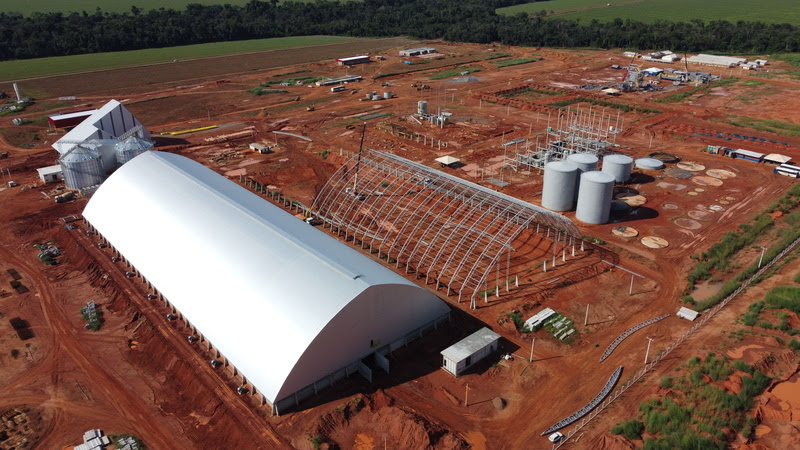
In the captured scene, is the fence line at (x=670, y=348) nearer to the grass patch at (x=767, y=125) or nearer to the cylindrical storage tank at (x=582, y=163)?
the cylindrical storage tank at (x=582, y=163)

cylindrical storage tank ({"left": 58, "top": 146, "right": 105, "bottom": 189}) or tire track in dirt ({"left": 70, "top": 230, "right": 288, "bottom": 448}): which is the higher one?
cylindrical storage tank ({"left": 58, "top": 146, "right": 105, "bottom": 189})

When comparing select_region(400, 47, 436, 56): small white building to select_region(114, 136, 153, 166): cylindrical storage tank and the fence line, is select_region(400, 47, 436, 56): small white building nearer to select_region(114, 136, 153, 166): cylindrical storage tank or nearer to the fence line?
select_region(114, 136, 153, 166): cylindrical storage tank

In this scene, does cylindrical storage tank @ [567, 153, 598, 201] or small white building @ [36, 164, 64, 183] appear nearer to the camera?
cylindrical storage tank @ [567, 153, 598, 201]

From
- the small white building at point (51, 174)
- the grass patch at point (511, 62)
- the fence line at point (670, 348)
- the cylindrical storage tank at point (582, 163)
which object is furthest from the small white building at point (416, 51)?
the fence line at point (670, 348)

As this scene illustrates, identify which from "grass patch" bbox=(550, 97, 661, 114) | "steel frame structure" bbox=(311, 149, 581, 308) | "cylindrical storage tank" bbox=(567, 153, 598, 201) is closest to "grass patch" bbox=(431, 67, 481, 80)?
"grass patch" bbox=(550, 97, 661, 114)

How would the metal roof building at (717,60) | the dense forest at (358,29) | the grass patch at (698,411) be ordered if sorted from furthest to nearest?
the dense forest at (358,29), the metal roof building at (717,60), the grass patch at (698,411)

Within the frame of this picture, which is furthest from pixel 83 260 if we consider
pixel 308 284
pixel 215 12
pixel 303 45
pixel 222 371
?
pixel 215 12

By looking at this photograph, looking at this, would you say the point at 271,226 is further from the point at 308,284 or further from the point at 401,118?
the point at 401,118
